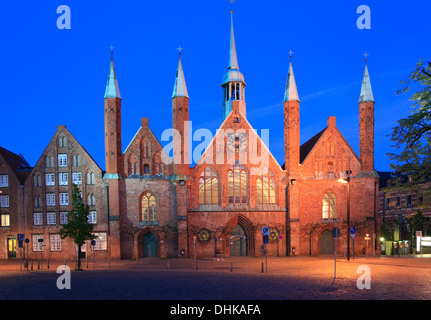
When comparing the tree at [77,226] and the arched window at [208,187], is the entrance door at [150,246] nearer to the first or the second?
the arched window at [208,187]

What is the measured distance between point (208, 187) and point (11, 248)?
23.8m

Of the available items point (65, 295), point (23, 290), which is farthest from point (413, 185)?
point (23, 290)

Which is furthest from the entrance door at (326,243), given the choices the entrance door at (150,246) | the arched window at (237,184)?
the entrance door at (150,246)

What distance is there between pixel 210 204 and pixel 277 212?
7446 mm

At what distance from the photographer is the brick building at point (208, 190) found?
1752 inches

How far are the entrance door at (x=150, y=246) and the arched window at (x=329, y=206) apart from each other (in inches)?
763

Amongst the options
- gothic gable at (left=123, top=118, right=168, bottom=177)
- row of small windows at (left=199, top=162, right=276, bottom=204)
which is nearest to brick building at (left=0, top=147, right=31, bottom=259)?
gothic gable at (left=123, top=118, right=168, bottom=177)

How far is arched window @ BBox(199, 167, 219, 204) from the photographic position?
45562 mm

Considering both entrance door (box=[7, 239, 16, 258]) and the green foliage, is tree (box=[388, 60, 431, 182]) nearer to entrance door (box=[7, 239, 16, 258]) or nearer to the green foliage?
the green foliage

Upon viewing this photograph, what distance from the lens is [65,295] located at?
17172 mm

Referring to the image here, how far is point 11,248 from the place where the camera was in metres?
47.5

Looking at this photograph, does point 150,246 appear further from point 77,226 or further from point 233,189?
point 77,226

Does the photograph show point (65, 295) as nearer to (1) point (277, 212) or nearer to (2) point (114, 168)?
(2) point (114, 168)

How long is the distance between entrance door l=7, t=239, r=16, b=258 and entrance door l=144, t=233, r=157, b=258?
607 inches
